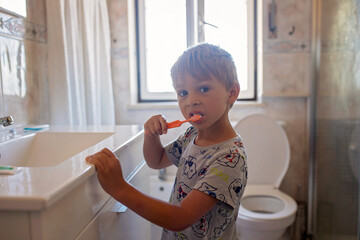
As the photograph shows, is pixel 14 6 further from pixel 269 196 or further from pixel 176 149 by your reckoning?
pixel 269 196

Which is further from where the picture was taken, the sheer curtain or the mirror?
the sheer curtain

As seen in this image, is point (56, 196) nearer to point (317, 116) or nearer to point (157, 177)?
point (157, 177)

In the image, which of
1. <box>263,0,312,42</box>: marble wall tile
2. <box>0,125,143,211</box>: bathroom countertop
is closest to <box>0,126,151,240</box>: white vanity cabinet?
<box>0,125,143,211</box>: bathroom countertop

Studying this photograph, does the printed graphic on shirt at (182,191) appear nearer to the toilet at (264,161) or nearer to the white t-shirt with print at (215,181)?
the white t-shirt with print at (215,181)

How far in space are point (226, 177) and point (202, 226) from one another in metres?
0.14

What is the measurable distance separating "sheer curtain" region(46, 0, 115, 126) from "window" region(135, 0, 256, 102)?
13.5 inches

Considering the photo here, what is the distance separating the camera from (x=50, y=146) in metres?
1.06

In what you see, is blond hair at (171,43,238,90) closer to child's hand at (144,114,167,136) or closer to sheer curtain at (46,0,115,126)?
child's hand at (144,114,167,136)

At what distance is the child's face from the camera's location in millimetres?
710

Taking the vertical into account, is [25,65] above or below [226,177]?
above

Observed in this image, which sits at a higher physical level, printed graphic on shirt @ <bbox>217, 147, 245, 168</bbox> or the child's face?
the child's face

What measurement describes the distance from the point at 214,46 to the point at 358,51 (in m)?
0.91

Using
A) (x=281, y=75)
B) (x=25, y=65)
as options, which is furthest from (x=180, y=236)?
(x=281, y=75)

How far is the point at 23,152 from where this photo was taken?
1.00 metres
